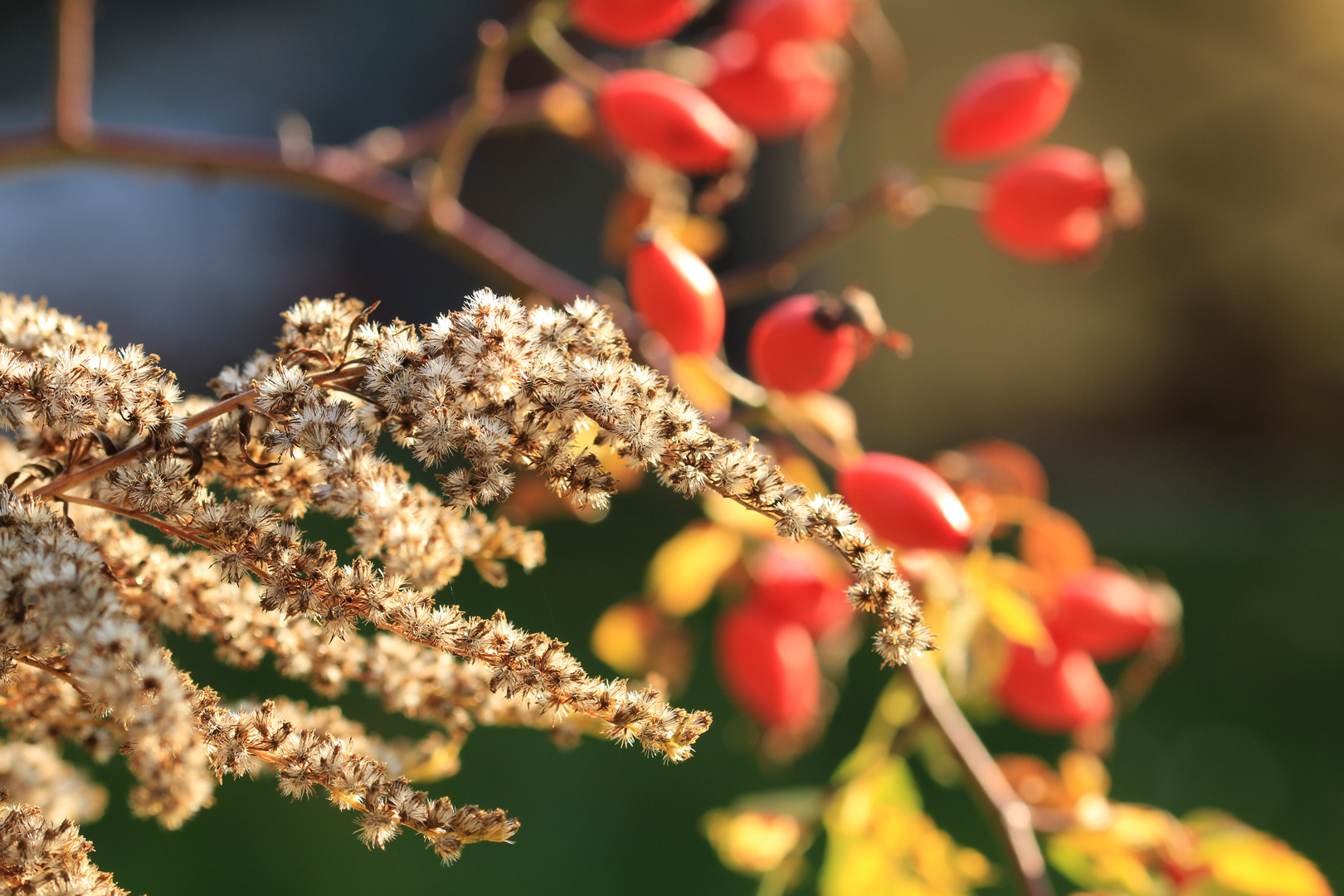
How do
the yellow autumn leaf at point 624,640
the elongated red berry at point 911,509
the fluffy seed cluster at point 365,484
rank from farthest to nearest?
the yellow autumn leaf at point 624,640, the elongated red berry at point 911,509, the fluffy seed cluster at point 365,484

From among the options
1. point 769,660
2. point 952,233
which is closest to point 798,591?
point 769,660

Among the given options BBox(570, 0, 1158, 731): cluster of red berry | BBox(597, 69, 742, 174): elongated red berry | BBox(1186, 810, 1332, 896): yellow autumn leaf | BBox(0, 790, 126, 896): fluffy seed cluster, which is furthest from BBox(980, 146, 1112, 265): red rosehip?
BBox(0, 790, 126, 896): fluffy seed cluster

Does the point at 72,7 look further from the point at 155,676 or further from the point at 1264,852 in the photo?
the point at 1264,852

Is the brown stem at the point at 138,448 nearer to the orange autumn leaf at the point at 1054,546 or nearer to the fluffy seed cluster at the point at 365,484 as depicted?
the fluffy seed cluster at the point at 365,484

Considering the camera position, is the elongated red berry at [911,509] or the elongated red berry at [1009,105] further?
the elongated red berry at [1009,105]

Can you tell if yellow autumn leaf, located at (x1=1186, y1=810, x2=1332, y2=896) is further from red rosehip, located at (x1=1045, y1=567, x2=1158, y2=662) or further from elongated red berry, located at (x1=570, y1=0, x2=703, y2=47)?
elongated red berry, located at (x1=570, y1=0, x2=703, y2=47)

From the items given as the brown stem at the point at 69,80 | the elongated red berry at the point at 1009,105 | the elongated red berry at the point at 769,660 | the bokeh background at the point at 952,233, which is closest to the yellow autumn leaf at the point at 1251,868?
the elongated red berry at the point at 769,660

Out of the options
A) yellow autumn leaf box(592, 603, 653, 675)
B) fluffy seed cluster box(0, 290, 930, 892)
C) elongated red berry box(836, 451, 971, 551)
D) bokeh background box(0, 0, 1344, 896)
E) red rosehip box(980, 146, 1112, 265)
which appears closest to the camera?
fluffy seed cluster box(0, 290, 930, 892)
